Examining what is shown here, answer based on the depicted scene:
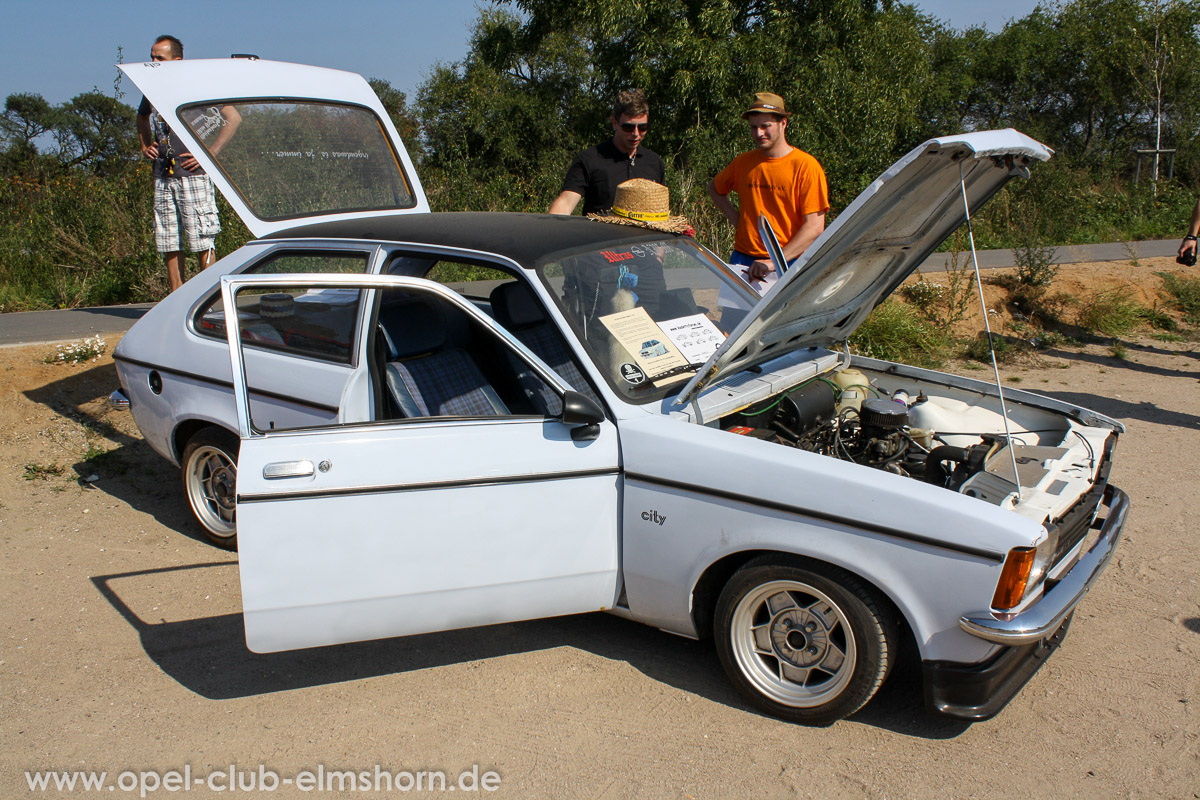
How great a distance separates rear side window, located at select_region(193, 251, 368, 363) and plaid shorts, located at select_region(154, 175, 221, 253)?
3142 mm

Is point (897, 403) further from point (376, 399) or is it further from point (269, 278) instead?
point (269, 278)

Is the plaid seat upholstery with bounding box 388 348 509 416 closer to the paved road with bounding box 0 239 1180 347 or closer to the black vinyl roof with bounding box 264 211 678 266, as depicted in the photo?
the black vinyl roof with bounding box 264 211 678 266

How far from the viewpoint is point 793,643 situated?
10.1 ft

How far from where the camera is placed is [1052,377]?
25.8 ft

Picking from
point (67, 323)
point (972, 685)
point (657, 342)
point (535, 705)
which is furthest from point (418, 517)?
point (67, 323)

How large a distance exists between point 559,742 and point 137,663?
185 cm

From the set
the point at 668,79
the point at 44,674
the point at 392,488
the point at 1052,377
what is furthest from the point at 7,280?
the point at 668,79

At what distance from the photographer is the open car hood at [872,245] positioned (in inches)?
118

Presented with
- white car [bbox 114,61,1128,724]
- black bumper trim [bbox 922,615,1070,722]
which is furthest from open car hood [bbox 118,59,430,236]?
black bumper trim [bbox 922,615,1070,722]

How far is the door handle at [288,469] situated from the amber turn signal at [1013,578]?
2.23 metres

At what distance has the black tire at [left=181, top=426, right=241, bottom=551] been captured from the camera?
4.39 meters

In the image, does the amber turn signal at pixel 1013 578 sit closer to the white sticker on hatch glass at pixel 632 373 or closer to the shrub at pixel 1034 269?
the white sticker on hatch glass at pixel 632 373

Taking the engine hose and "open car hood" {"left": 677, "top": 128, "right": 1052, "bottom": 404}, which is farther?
the engine hose

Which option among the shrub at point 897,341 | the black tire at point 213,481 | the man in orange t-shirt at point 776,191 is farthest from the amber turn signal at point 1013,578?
the shrub at point 897,341
